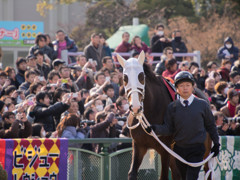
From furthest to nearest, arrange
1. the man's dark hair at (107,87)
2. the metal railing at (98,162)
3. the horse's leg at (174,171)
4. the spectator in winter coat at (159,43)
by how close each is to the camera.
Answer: the spectator in winter coat at (159,43)
the man's dark hair at (107,87)
the metal railing at (98,162)
the horse's leg at (174,171)

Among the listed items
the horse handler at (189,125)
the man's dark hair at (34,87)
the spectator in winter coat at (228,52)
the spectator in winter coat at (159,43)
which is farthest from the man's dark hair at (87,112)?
the spectator in winter coat at (228,52)

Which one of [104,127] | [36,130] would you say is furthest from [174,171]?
[36,130]

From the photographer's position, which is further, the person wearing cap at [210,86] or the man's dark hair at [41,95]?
the person wearing cap at [210,86]

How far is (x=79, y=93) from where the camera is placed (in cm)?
1102

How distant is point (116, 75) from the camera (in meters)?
13.5

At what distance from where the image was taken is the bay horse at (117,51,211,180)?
7.55 meters

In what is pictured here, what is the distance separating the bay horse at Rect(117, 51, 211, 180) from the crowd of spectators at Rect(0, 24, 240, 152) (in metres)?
0.98

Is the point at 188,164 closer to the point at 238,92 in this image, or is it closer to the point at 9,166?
the point at 9,166

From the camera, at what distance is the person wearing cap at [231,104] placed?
12.6 m

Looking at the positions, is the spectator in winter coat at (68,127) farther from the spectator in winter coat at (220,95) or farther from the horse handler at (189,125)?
the spectator in winter coat at (220,95)

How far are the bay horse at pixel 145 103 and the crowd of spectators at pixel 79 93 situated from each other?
984 millimetres

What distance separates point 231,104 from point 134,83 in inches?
227

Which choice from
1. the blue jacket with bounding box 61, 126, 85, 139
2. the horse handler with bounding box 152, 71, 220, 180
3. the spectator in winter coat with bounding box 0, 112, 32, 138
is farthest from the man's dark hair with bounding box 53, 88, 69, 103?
the horse handler with bounding box 152, 71, 220, 180

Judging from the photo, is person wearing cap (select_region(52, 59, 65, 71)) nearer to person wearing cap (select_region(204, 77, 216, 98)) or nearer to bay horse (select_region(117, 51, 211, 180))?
person wearing cap (select_region(204, 77, 216, 98))
